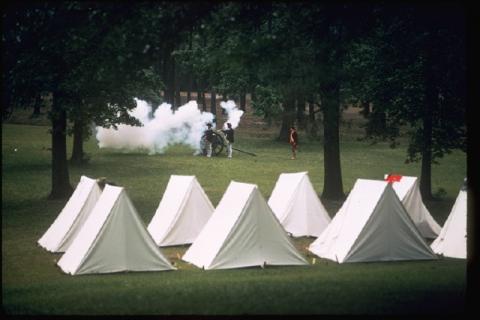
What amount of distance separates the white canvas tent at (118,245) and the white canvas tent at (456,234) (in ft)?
21.9

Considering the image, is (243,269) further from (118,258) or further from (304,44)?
(304,44)

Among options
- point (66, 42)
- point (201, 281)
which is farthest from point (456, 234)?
point (66, 42)

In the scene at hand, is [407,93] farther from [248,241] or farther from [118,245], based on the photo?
[118,245]

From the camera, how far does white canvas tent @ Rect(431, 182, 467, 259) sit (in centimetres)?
1819

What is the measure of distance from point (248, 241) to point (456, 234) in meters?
5.11

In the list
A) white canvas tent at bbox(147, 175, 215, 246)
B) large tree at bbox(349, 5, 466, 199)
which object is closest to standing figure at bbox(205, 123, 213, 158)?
large tree at bbox(349, 5, 466, 199)

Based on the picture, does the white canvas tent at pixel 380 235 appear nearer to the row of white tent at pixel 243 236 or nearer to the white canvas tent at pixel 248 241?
the row of white tent at pixel 243 236

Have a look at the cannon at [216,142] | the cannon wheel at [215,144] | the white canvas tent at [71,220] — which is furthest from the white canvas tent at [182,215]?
the cannon wheel at [215,144]

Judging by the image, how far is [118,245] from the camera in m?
17.1

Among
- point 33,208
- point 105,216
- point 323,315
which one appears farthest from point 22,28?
point 33,208

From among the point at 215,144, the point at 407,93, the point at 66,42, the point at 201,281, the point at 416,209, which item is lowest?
the point at 201,281

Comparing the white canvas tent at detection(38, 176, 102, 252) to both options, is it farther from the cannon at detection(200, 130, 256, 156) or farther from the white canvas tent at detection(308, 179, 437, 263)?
the cannon at detection(200, 130, 256, 156)

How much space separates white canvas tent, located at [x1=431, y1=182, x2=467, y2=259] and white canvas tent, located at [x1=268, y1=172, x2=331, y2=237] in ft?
14.4

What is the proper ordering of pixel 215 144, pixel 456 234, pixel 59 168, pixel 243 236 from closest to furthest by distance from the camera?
1. pixel 243 236
2. pixel 456 234
3. pixel 59 168
4. pixel 215 144
